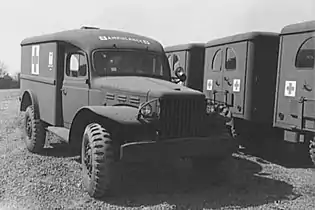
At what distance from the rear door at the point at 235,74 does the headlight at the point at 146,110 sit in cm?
328

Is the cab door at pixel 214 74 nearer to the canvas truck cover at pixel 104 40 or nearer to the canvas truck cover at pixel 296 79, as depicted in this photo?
the canvas truck cover at pixel 296 79

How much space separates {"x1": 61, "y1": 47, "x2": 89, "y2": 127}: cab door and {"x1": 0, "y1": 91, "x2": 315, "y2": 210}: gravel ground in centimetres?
81

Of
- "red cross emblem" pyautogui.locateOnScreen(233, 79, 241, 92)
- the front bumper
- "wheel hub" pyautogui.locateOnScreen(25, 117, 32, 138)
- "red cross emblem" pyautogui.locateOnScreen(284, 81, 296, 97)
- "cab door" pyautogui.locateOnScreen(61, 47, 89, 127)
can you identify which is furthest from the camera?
"red cross emblem" pyautogui.locateOnScreen(233, 79, 241, 92)

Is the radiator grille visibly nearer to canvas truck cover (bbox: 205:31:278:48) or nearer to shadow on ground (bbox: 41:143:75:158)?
shadow on ground (bbox: 41:143:75:158)

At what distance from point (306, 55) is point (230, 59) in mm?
2084

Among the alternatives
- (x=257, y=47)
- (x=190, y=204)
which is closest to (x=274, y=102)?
(x=257, y=47)

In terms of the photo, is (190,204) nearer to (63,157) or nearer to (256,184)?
(256,184)

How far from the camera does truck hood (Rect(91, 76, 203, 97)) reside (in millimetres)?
5215

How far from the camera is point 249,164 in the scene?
7.38 meters

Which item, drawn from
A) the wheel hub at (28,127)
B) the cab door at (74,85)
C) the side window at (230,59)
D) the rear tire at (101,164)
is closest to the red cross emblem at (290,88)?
the side window at (230,59)

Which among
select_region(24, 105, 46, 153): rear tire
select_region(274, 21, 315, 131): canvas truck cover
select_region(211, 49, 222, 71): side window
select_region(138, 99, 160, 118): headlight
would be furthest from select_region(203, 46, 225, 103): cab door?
select_region(138, 99, 160, 118): headlight

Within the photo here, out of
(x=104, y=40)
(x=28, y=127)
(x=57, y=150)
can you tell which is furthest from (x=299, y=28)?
(x=28, y=127)

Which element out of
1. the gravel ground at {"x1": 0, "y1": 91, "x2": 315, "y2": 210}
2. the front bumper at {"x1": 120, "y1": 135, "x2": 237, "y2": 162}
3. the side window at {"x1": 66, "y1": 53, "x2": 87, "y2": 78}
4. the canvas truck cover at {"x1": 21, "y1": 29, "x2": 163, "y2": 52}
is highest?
the canvas truck cover at {"x1": 21, "y1": 29, "x2": 163, "y2": 52}

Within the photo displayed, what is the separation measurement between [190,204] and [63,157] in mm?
2992
